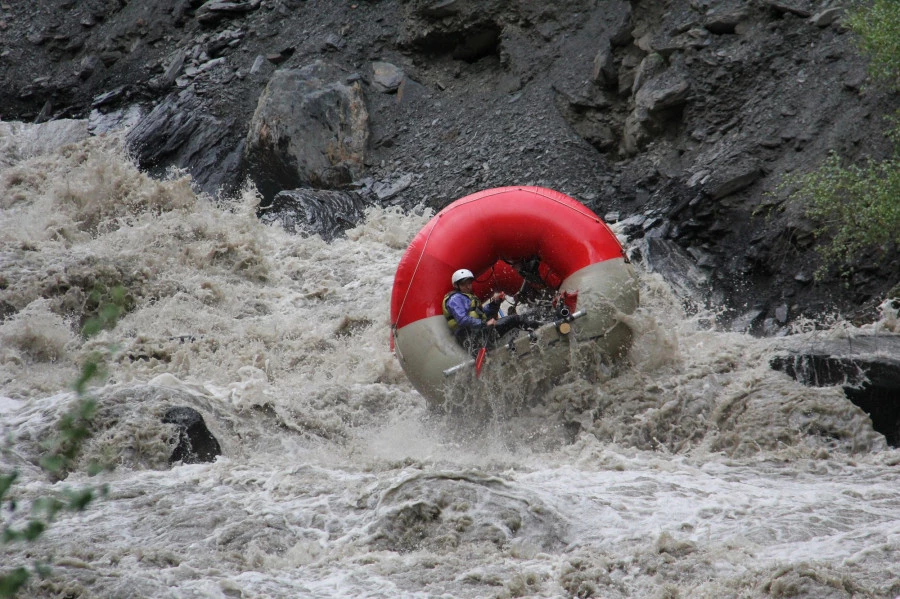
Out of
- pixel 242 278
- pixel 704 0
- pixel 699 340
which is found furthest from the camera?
pixel 704 0

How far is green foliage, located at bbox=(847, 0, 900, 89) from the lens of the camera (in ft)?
26.7

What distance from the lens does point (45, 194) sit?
38.5ft

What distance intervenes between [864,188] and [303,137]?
7378 millimetres

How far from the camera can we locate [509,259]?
6.87m

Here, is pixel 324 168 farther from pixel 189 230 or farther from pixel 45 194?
pixel 45 194

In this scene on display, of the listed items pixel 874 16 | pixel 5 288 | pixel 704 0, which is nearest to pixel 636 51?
pixel 704 0

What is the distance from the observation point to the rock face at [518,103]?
9.09 metres

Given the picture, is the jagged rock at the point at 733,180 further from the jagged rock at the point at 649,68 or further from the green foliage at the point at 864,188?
the jagged rock at the point at 649,68

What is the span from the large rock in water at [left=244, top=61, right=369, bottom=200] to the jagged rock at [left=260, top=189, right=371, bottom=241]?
474 mm

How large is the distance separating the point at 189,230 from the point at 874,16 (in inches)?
294

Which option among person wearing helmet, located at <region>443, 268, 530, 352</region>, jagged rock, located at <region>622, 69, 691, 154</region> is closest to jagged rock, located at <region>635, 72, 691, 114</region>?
jagged rock, located at <region>622, 69, 691, 154</region>

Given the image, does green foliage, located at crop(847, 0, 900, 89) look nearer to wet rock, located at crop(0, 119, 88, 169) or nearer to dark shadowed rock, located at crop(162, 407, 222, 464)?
dark shadowed rock, located at crop(162, 407, 222, 464)

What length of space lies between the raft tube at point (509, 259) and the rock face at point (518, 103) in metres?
2.38

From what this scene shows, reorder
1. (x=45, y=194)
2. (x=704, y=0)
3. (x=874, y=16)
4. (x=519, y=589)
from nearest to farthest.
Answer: (x=519, y=589) < (x=874, y=16) < (x=704, y=0) < (x=45, y=194)
